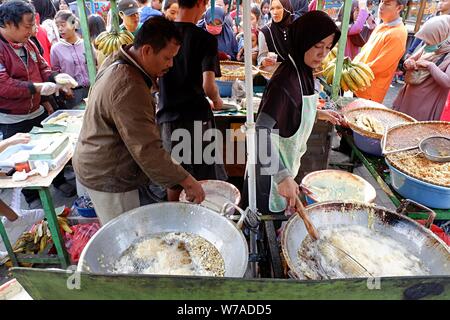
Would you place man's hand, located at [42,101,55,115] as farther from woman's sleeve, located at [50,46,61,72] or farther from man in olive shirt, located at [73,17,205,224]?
man in olive shirt, located at [73,17,205,224]

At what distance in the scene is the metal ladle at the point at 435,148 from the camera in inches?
78.7

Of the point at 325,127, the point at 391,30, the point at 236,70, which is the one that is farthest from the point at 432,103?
the point at 236,70

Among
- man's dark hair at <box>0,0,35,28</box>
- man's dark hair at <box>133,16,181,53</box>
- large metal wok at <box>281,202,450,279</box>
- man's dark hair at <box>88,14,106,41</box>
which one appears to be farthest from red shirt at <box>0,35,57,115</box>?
large metal wok at <box>281,202,450,279</box>

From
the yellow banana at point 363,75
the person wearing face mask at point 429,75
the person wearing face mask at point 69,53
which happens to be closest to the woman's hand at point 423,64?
the person wearing face mask at point 429,75

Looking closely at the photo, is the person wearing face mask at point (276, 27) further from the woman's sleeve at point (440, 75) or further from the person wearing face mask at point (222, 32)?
the woman's sleeve at point (440, 75)

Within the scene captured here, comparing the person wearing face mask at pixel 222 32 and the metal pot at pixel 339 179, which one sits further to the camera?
the person wearing face mask at pixel 222 32

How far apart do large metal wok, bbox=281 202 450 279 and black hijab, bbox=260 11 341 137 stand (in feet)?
2.19

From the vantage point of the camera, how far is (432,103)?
3.62m

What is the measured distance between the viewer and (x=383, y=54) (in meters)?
3.82

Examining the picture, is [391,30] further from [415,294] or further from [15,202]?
[15,202]

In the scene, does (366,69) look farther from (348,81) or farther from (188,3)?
(188,3)

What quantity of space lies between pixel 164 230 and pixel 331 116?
183cm

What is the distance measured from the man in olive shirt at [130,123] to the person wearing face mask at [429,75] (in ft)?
9.44

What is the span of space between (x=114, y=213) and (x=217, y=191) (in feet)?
2.69
